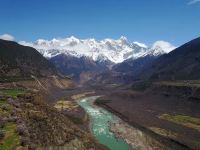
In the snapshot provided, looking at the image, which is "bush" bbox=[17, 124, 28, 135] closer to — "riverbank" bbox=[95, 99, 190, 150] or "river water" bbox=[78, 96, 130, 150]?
"river water" bbox=[78, 96, 130, 150]

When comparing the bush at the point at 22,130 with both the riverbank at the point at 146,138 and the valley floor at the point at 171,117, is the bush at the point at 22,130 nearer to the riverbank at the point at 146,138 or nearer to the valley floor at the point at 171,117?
the riverbank at the point at 146,138

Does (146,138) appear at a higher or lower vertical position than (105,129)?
lower

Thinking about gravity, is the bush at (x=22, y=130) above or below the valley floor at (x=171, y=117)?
above

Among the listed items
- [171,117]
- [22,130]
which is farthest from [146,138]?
[22,130]

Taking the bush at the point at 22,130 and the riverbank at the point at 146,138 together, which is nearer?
the bush at the point at 22,130

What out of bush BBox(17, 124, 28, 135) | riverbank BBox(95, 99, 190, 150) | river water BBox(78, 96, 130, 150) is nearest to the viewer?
bush BBox(17, 124, 28, 135)

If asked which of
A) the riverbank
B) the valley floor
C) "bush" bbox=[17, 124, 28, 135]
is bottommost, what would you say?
the riverbank

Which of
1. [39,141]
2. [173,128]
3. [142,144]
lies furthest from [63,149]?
[173,128]

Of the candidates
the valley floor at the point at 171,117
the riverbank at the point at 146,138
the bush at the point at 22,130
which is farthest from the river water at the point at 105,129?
the bush at the point at 22,130

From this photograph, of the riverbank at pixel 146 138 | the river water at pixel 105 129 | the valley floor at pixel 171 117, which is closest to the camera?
the riverbank at pixel 146 138

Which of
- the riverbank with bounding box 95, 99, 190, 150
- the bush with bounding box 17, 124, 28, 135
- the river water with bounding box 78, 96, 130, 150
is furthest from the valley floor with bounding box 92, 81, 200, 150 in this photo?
the bush with bounding box 17, 124, 28, 135

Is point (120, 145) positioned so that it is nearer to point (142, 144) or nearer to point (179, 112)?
point (142, 144)

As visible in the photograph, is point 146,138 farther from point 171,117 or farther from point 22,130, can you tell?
point 22,130
